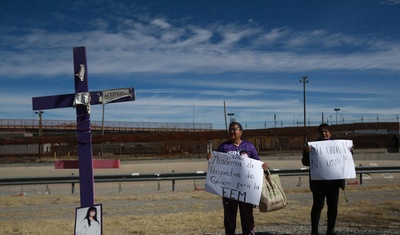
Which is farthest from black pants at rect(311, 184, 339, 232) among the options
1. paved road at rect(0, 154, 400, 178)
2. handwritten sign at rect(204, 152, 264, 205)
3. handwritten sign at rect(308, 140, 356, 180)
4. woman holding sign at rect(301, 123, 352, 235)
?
paved road at rect(0, 154, 400, 178)

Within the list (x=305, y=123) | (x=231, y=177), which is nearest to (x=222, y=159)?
(x=231, y=177)

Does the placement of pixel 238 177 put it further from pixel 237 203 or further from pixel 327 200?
pixel 327 200

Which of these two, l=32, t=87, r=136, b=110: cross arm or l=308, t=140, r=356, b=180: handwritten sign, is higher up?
l=32, t=87, r=136, b=110: cross arm

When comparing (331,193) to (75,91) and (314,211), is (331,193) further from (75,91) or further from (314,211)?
(75,91)

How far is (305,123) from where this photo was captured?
187ft

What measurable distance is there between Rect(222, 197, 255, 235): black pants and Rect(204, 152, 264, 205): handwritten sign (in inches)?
4.7

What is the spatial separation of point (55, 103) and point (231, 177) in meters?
2.97

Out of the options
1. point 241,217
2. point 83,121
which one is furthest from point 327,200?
point 83,121

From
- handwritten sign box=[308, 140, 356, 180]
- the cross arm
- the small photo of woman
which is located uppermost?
the cross arm

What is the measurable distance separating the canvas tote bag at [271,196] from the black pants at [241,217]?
24 centimetres

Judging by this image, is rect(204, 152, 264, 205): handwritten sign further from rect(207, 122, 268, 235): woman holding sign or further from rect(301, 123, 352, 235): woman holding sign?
rect(301, 123, 352, 235): woman holding sign

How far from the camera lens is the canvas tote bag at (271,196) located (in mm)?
5879

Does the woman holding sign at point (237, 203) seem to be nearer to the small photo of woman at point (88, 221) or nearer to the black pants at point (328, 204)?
the black pants at point (328, 204)

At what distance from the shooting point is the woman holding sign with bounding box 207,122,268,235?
224 inches
